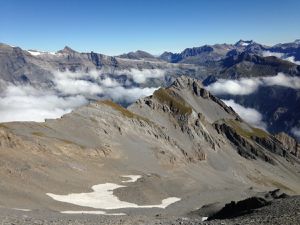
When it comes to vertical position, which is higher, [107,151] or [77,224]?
[77,224]

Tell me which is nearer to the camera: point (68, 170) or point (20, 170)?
point (20, 170)

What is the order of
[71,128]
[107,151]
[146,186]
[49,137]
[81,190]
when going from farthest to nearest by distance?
[71,128], [107,151], [49,137], [146,186], [81,190]

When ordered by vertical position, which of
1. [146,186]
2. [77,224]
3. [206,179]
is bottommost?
[206,179]

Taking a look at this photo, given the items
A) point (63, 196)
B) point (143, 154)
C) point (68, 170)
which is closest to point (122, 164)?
point (143, 154)

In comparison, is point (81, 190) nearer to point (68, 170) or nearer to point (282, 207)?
point (68, 170)

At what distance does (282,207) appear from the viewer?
5684cm

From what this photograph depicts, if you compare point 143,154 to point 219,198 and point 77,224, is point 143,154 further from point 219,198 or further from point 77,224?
point 77,224

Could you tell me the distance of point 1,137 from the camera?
13988 centimetres

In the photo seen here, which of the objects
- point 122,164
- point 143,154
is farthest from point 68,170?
point 143,154

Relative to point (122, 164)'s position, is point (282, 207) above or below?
above

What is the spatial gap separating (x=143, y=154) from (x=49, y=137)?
44.3m

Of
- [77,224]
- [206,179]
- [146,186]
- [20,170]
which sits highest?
[77,224]

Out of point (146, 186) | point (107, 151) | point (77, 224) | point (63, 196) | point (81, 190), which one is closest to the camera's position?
point (77, 224)

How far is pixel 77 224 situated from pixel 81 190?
68353mm
